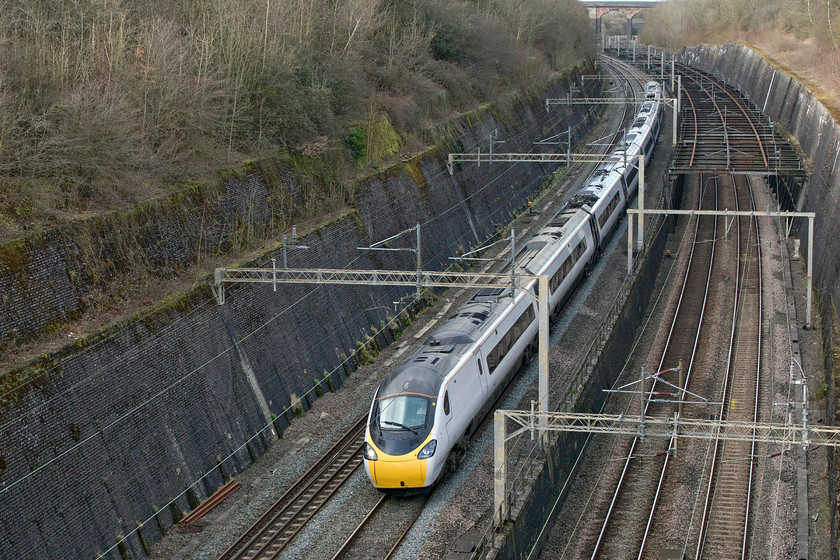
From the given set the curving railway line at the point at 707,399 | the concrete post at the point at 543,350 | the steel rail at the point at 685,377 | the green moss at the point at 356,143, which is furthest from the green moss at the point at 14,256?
the green moss at the point at 356,143

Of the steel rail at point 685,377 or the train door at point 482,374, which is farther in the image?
the train door at point 482,374

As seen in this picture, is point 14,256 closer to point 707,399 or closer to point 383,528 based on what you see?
point 383,528

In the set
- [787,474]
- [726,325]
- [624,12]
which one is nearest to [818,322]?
[726,325]

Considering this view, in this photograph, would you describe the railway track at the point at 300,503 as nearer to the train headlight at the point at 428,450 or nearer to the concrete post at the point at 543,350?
the train headlight at the point at 428,450

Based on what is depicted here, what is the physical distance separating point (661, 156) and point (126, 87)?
34170mm

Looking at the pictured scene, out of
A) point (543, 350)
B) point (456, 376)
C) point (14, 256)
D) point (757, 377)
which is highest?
point (14, 256)

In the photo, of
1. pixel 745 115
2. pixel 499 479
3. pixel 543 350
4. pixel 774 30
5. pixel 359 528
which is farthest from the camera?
pixel 774 30

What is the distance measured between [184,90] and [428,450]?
12677 mm

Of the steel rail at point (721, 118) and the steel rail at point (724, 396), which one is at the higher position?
the steel rail at point (721, 118)

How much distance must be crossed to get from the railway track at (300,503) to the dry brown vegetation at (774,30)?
30.6 m

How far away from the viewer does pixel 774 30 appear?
75.6m

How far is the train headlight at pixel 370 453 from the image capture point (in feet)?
59.8

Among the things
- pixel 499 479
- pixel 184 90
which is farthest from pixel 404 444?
pixel 184 90

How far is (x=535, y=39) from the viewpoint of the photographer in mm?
63312
